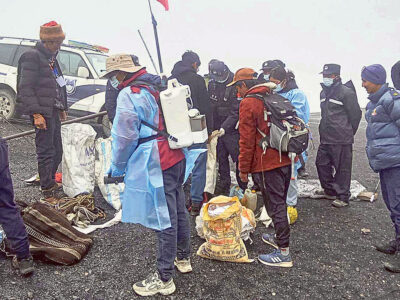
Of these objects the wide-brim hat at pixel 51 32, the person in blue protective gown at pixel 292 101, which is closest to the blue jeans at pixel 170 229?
the person in blue protective gown at pixel 292 101

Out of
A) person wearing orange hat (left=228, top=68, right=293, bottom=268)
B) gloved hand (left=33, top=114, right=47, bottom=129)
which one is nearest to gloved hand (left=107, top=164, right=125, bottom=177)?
person wearing orange hat (left=228, top=68, right=293, bottom=268)

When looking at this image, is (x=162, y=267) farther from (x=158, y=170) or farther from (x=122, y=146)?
(x=122, y=146)

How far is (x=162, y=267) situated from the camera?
2.66m

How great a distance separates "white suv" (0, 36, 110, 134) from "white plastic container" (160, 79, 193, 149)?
20.0 feet

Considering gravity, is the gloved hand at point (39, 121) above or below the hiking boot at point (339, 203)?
above

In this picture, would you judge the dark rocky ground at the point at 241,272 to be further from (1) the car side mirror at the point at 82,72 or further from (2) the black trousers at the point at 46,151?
(1) the car side mirror at the point at 82,72

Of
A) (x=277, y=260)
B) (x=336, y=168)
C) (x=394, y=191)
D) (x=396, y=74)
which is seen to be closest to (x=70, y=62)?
(x=336, y=168)

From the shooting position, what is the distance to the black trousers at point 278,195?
3057 mm

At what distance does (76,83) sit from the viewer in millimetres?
8461

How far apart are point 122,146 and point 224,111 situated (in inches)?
97.0

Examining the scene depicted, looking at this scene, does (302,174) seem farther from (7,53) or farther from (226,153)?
(7,53)

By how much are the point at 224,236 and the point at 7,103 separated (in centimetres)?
738

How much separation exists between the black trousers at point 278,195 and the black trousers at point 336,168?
1.90 meters

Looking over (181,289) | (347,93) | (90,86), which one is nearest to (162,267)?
(181,289)
